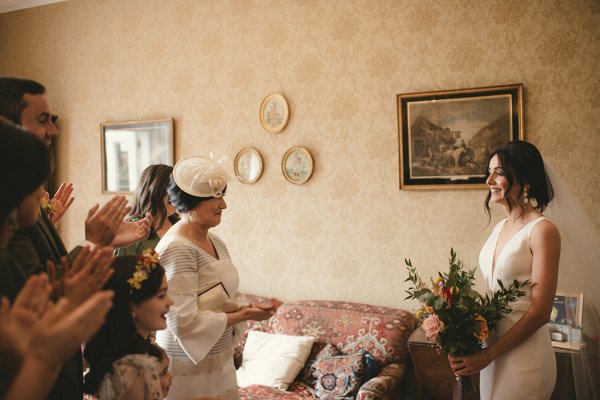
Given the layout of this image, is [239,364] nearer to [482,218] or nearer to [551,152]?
[482,218]

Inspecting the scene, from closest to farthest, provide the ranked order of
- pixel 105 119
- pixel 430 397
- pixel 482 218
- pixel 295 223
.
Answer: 1. pixel 430 397
2. pixel 482 218
3. pixel 295 223
4. pixel 105 119

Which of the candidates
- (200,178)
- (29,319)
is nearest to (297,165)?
(200,178)

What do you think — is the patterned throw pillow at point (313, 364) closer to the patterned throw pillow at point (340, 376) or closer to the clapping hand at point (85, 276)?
the patterned throw pillow at point (340, 376)

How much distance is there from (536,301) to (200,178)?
1.58 metres

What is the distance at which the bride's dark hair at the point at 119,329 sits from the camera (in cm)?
165

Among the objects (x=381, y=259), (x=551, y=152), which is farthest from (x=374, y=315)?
(x=551, y=152)

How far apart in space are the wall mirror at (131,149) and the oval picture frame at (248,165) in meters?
0.70

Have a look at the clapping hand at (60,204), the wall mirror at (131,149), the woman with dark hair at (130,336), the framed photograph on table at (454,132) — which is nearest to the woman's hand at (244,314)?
the woman with dark hair at (130,336)

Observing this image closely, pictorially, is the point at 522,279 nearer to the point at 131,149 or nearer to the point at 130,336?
the point at 130,336

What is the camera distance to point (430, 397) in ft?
11.3

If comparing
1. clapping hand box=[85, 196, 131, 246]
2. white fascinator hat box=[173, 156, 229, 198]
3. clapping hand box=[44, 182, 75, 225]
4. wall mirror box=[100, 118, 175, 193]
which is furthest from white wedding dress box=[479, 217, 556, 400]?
wall mirror box=[100, 118, 175, 193]

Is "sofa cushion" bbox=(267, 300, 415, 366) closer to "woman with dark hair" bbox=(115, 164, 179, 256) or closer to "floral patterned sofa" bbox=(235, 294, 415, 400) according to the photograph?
"floral patterned sofa" bbox=(235, 294, 415, 400)

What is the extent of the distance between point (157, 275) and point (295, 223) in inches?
105

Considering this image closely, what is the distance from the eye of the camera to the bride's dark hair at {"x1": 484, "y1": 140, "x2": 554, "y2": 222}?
8.07 feet
